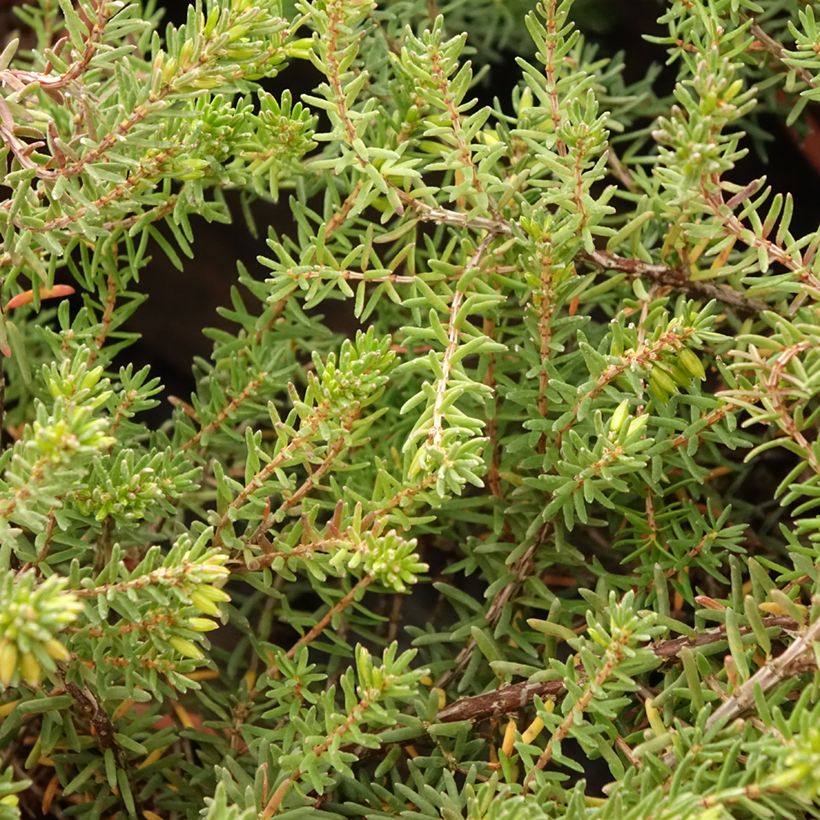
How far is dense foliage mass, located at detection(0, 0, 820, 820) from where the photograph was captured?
0.77m

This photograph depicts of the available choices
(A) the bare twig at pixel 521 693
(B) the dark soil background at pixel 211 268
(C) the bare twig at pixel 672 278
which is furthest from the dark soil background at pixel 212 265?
(A) the bare twig at pixel 521 693

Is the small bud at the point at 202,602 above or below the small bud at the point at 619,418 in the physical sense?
below

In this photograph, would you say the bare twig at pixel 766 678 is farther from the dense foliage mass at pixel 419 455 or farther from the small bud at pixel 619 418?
the small bud at pixel 619 418

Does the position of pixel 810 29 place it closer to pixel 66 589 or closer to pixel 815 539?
pixel 815 539

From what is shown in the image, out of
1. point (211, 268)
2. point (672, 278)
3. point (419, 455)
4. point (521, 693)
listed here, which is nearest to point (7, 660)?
point (419, 455)

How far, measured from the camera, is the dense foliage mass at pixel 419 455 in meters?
0.77

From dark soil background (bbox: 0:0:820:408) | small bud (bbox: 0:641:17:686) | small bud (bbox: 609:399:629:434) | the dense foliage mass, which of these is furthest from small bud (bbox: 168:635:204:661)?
dark soil background (bbox: 0:0:820:408)

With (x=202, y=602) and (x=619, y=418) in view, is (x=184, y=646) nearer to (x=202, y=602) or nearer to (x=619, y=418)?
(x=202, y=602)

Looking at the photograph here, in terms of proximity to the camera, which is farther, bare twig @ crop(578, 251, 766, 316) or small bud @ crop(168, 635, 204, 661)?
bare twig @ crop(578, 251, 766, 316)

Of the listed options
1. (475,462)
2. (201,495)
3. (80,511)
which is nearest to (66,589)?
(80,511)

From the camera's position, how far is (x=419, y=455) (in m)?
0.79

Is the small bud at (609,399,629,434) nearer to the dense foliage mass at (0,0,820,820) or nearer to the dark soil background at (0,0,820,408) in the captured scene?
the dense foliage mass at (0,0,820,820)

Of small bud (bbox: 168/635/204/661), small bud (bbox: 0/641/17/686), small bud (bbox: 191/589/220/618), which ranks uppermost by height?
small bud (bbox: 0/641/17/686)

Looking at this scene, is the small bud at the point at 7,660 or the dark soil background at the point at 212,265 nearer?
the small bud at the point at 7,660
